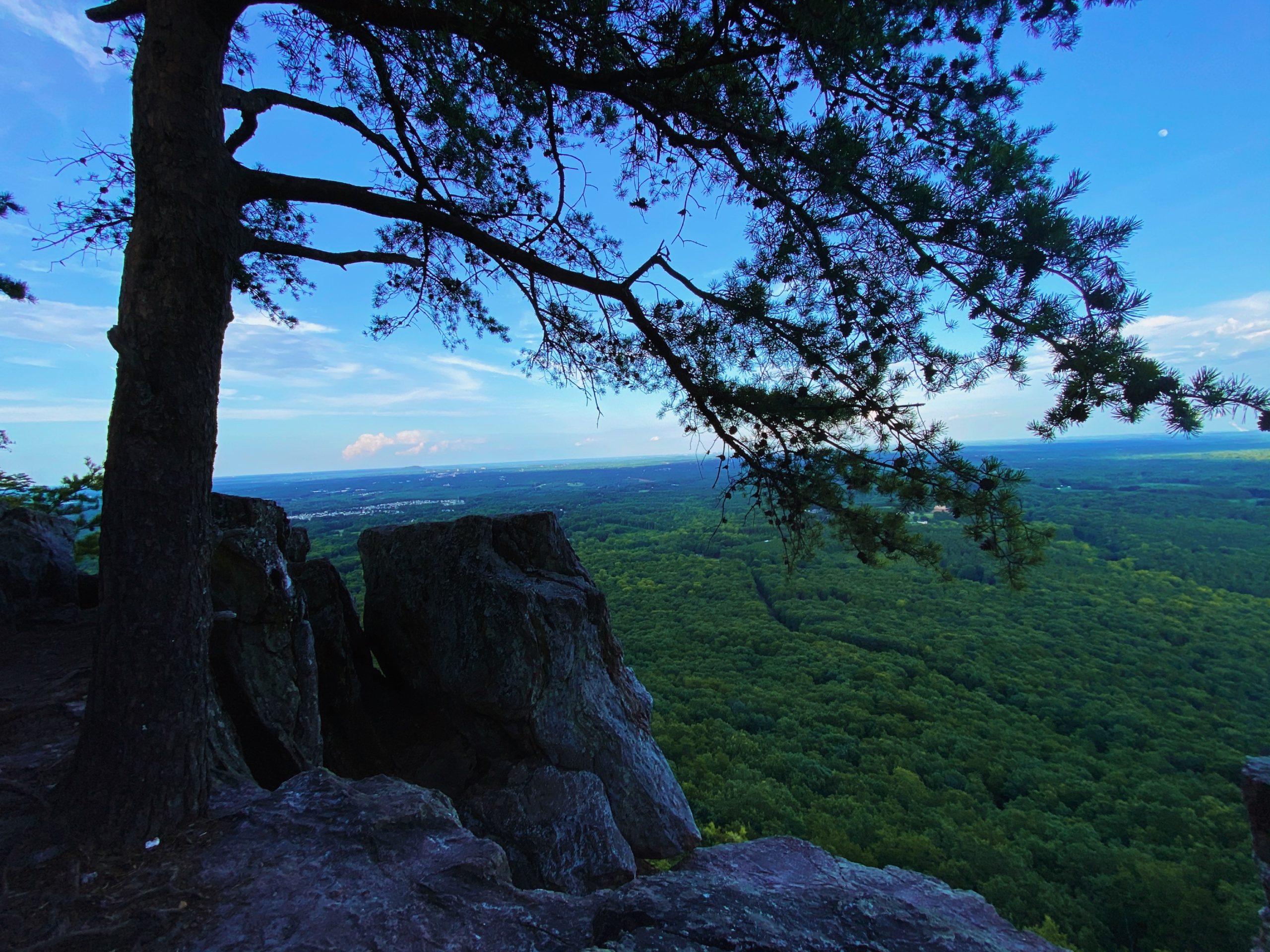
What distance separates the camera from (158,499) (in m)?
2.35

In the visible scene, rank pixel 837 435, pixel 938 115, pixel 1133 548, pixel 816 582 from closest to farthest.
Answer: pixel 938 115, pixel 837 435, pixel 816 582, pixel 1133 548

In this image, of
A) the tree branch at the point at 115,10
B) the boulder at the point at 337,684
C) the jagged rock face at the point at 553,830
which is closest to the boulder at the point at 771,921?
the jagged rock face at the point at 553,830

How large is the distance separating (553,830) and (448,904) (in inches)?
99.6

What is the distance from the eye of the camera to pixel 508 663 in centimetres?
489

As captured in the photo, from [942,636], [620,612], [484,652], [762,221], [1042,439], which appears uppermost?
[762,221]

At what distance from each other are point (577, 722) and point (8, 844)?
3.79m

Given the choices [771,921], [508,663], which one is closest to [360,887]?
Result: [771,921]

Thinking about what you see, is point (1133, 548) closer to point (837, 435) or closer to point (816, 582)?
point (816, 582)

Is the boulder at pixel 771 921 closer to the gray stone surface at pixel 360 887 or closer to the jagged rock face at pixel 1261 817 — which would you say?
the gray stone surface at pixel 360 887

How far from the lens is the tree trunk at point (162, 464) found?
231 cm

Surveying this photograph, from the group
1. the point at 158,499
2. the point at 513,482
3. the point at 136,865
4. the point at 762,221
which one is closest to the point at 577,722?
the point at 136,865

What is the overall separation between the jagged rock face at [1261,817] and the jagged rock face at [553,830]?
4138 mm

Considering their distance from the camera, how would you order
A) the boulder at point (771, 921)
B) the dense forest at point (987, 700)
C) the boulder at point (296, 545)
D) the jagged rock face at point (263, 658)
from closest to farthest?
the boulder at point (771, 921) < the jagged rock face at point (263, 658) < the boulder at point (296, 545) < the dense forest at point (987, 700)

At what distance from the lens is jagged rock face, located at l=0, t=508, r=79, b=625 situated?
4.90m
